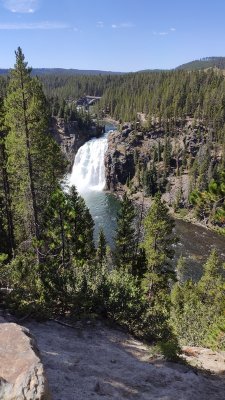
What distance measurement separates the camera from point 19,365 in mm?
8953

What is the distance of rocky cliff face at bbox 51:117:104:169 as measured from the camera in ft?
431

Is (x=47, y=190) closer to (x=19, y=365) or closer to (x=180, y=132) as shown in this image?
(x=19, y=365)

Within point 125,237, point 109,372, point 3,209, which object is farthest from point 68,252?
point 109,372

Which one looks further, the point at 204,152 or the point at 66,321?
the point at 204,152

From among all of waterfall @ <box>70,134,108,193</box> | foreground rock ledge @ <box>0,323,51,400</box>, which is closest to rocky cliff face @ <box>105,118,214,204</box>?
waterfall @ <box>70,134,108,193</box>

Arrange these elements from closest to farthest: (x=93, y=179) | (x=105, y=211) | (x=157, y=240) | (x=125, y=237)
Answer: (x=157, y=240) → (x=125, y=237) → (x=105, y=211) → (x=93, y=179)

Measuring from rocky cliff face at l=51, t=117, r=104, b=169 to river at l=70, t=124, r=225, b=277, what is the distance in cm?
493

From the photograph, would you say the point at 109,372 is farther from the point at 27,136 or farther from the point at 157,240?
the point at 157,240

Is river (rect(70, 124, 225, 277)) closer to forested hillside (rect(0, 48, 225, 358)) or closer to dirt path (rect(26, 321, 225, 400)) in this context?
forested hillside (rect(0, 48, 225, 358))

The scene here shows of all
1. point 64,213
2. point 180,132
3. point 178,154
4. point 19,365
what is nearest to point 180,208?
point 178,154

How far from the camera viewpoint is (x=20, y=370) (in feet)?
28.7

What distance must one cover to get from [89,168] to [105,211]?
1235 inches

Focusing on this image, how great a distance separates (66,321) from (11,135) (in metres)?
11.3

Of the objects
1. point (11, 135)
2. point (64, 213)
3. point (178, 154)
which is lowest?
point (178, 154)
